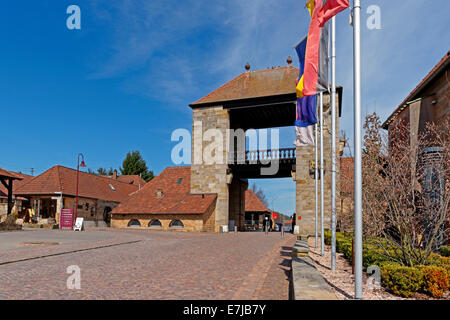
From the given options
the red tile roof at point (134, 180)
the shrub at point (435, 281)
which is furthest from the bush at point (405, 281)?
the red tile roof at point (134, 180)

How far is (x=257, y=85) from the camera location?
31797 mm

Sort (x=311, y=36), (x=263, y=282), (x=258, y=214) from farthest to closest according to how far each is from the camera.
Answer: (x=258, y=214) < (x=311, y=36) < (x=263, y=282)

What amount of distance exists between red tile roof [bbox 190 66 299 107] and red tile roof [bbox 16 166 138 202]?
14.6 m

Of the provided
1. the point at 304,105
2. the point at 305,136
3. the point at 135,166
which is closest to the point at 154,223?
the point at 305,136

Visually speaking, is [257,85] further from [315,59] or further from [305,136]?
[315,59]

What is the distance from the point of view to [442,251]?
431 inches

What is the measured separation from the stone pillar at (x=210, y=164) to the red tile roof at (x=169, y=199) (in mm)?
810

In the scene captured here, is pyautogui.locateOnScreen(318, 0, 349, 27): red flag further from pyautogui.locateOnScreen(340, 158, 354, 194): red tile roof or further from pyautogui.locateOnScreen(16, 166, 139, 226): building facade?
pyautogui.locateOnScreen(16, 166, 139, 226): building facade

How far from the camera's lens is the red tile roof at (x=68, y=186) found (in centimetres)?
3378

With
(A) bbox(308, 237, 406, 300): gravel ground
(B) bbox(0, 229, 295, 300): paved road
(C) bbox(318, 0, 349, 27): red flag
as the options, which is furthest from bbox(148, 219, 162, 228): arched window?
(C) bbox(318, 0, 349, 27): red flag

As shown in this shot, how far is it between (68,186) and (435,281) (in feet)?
113
